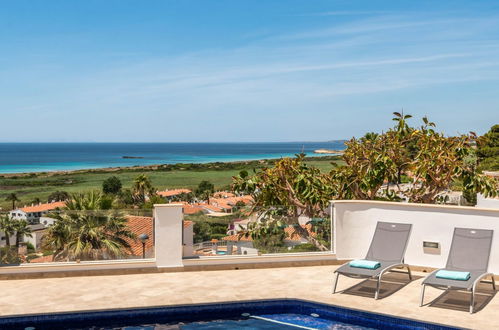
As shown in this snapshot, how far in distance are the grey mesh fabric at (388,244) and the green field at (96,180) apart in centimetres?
7349

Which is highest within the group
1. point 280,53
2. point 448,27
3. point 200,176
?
point 280,53

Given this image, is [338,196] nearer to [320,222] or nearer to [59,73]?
[320,222]

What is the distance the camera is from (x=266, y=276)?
9.70 metres

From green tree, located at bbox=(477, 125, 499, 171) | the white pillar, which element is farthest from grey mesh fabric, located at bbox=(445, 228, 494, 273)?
green tree, located at bbox=(477, 125, 499, 171)

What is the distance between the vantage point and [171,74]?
62094 mm

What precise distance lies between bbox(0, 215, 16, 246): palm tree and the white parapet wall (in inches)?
252

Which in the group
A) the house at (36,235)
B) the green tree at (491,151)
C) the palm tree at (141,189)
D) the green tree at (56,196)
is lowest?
the green tree at (56,196)

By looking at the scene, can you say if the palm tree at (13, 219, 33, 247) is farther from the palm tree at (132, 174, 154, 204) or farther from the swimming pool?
the palm tree at (132, 174, 154, 204)

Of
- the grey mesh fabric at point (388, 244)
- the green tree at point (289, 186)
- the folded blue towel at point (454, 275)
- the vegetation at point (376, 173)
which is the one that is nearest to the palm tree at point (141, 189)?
the green tree at point (289, 186)

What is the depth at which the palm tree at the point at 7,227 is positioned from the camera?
30.2ft

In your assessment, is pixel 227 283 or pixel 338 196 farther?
pixel 338 196

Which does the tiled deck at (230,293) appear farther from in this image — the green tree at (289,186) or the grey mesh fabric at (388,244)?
the green tree at (289,186)

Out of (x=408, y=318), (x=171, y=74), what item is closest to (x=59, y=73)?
(x=171, y=74)

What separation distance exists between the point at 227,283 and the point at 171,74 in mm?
55425
